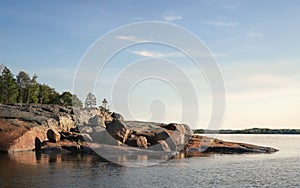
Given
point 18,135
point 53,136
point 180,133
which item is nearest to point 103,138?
point 53,136

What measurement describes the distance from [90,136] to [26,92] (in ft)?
214

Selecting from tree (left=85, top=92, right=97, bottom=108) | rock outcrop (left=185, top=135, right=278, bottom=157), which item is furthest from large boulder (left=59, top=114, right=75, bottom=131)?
tree (left=85, top=92, right=97, bottom=108)

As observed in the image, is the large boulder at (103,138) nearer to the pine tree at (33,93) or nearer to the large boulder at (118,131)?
the large boulder at (118,131)

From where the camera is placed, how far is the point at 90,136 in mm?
Answer: 82188

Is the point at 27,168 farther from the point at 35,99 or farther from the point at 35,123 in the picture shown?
the point at 35,99

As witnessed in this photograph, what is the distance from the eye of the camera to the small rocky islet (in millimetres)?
74250

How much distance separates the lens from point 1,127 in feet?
240

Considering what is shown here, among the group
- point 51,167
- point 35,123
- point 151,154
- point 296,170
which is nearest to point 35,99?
point 35,123

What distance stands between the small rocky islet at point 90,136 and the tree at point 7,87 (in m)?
36.8

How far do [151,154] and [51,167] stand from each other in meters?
28.9

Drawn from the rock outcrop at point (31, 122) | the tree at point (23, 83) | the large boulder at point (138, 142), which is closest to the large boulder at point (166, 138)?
the large boulder at point (138, 142)

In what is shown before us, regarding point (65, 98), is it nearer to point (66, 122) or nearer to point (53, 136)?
point (66, 122)

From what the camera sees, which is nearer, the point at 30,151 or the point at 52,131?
the point at 30,151

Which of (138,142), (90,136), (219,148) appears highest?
(90,136)
